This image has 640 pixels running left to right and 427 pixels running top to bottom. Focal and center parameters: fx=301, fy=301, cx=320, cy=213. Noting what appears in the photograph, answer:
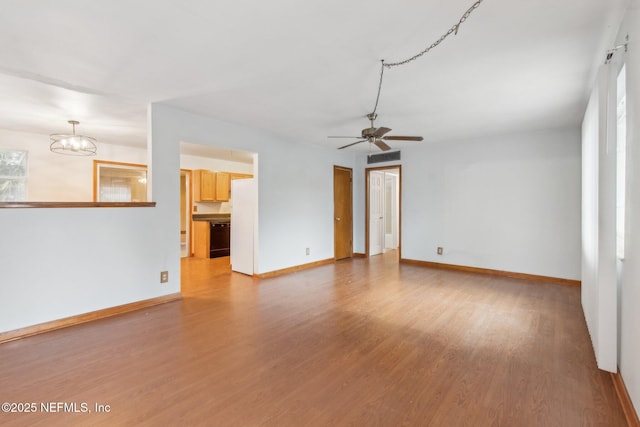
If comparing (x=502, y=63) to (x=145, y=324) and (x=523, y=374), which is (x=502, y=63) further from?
(x=145, y=324)

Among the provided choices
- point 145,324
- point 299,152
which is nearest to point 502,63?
point 299,152

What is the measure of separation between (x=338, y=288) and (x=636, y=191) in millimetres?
3312

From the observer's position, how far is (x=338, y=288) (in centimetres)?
435

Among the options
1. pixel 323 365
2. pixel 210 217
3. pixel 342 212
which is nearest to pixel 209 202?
pixel 210 217

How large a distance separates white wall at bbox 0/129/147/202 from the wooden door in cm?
456

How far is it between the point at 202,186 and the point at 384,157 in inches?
166

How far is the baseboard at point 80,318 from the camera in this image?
271 centimetres

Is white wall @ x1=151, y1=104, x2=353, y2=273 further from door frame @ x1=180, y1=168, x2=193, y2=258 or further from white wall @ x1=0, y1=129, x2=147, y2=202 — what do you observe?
white wall @ x1=0, y1=129, x2=147, y2=202

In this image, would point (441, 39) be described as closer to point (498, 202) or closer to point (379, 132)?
point (379, 132)

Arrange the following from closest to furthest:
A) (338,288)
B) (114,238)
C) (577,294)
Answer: (114,238) < (577,294) < (338,288)

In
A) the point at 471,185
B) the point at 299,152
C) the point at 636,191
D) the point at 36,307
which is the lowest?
the point at 36,307

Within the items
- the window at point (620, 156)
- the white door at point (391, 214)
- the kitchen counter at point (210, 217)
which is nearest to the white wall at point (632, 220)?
the window at point (620, 156)

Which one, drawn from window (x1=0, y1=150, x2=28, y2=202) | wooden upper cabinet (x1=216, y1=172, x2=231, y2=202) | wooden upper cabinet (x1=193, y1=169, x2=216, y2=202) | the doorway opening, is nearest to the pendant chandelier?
window (x1=0, y1=150, x2=28, y2=202)

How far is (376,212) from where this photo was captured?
733 centimetres
